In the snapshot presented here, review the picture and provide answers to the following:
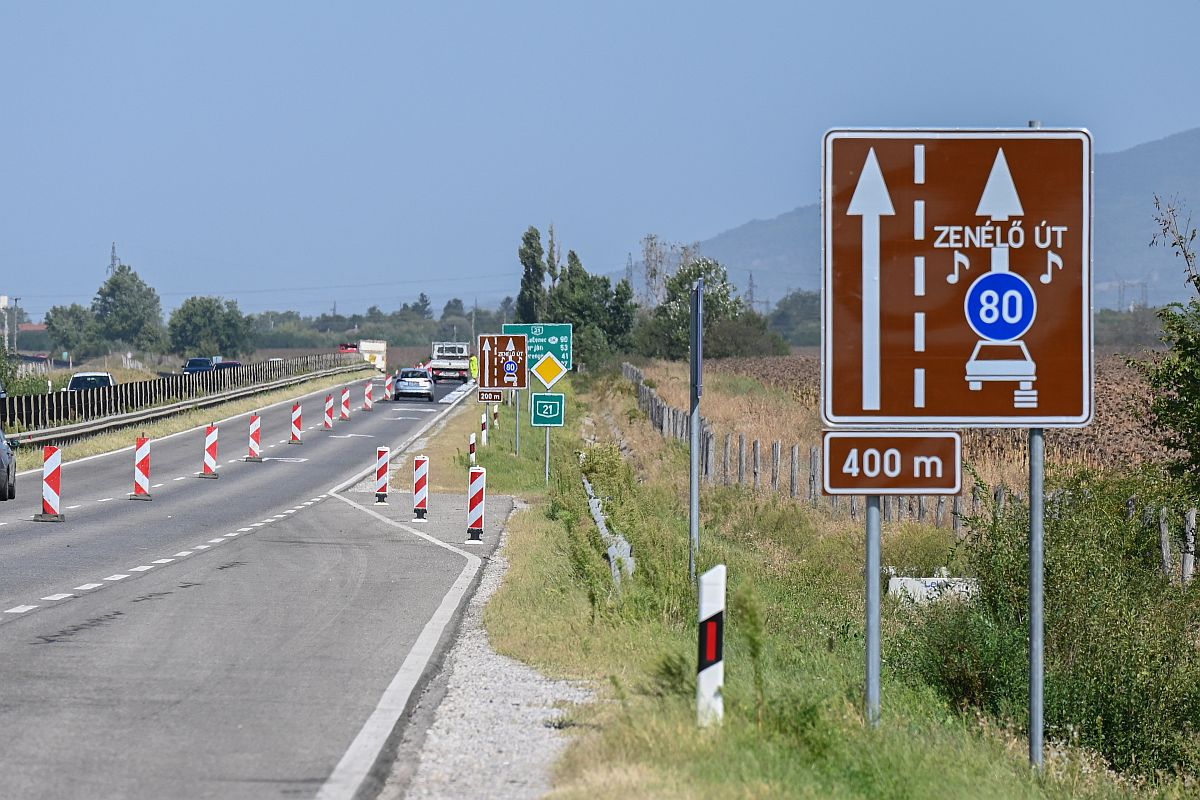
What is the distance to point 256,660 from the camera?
1085 cm

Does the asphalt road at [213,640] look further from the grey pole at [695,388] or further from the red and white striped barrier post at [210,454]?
the red and white striped barrier post at [210,454]

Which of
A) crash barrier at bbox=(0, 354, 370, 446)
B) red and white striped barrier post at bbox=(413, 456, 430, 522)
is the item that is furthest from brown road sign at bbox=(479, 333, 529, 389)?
red and white striped barrier post at bbox=(413, 456, 430, 522)

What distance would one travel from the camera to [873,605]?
7.41 metres

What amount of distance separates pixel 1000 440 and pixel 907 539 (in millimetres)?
9462

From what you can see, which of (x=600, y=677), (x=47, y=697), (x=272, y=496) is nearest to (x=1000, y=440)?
(x=272, y=496)

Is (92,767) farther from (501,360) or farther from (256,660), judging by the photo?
(501,360)

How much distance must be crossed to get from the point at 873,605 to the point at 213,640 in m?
6.18

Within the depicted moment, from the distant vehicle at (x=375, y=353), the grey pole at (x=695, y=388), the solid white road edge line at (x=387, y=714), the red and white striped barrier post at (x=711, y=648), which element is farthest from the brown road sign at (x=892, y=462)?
the distant vehicle at (x=375, y=353)

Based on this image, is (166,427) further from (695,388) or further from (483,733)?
(483,733)

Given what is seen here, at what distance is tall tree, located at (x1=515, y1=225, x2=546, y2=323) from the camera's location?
121000 millimetres

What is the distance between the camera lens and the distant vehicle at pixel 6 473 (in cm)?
2650

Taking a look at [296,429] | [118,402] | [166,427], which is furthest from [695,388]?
[166,427]

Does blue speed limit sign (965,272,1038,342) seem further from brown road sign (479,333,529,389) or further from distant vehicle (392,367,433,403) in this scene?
distant vehicle (392,367,433,403)

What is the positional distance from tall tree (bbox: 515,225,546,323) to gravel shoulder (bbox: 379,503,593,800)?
360 feet
